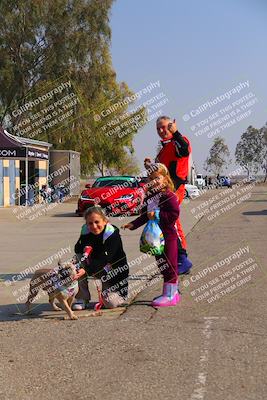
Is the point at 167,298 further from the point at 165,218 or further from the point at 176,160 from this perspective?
the point at 176,160

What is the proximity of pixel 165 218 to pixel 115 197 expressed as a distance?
567 inches

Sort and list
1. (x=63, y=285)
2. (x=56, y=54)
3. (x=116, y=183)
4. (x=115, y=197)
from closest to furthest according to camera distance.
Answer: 1. (x=63, y=285)
2. (x=115, y=197)
3. (x=116, y=183)
4. (x=56, y=54)

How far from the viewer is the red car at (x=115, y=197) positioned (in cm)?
2061

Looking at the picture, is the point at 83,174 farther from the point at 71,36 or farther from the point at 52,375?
the point at 52,375

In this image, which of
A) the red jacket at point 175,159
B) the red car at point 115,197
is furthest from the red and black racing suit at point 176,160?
the red car at point 115,197

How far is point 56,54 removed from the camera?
38250 millimetres

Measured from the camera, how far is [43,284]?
632 cm

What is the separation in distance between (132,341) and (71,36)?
3538cm

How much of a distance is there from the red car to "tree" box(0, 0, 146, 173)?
16311 millimetres

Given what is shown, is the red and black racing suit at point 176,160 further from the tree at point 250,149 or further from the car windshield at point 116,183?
the tree at point 250,149

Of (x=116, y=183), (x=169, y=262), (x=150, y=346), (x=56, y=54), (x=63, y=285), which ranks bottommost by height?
(x=150, y=346)

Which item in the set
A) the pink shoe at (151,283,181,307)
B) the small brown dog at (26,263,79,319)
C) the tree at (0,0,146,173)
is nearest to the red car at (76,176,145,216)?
the pink shoe at (151,283,181,307)

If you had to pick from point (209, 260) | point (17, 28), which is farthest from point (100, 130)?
point (209, 260)

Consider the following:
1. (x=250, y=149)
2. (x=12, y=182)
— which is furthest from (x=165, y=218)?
(x=250, y=149)
